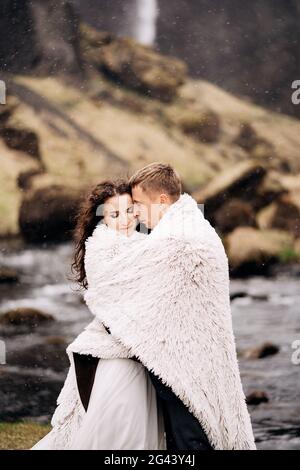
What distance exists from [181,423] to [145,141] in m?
2.60

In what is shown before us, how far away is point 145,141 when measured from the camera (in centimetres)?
496

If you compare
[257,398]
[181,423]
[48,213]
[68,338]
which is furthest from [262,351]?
[181,423]

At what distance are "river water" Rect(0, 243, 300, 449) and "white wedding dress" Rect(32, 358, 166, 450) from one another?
6.69ft

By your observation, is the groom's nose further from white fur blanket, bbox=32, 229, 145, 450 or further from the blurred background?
the blurred background

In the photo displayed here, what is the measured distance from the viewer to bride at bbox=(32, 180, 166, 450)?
8.94ft

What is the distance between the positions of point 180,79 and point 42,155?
1.03m

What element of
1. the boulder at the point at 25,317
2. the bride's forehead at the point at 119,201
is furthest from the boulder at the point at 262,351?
the bride's forehead at the point at 119,201

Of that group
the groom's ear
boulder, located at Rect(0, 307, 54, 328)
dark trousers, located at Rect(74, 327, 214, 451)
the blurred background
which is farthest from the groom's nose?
boulder, located at Rect(0, 307, 54, 328)

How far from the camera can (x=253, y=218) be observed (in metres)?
4.94

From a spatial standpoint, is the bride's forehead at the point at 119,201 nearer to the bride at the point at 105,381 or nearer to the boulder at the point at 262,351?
the bride at the point at 105,381

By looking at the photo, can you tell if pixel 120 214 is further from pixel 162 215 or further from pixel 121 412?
pixel 121 412

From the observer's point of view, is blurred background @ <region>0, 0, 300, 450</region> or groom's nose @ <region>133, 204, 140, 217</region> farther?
blurred background @ <region>0, 0, 300, 450</region>

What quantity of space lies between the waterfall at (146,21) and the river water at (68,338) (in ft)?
4.70

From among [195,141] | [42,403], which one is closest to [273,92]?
[195,141]
